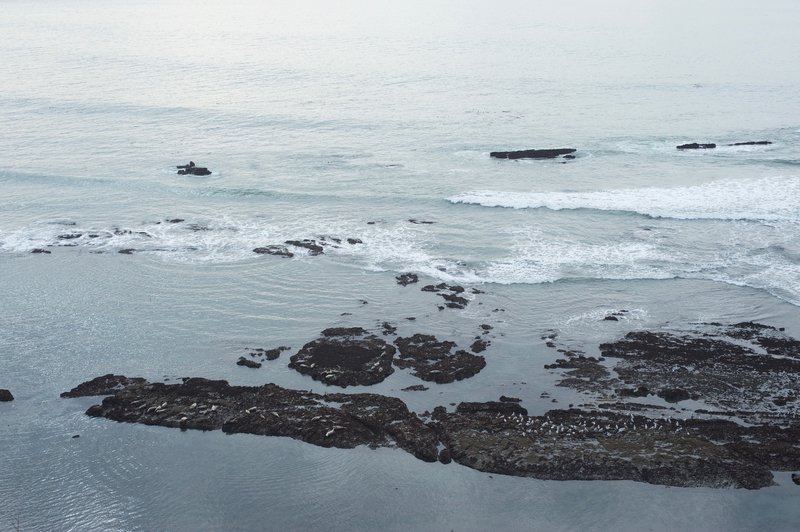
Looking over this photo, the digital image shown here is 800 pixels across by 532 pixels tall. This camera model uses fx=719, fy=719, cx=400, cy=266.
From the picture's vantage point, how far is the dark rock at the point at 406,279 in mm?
28766

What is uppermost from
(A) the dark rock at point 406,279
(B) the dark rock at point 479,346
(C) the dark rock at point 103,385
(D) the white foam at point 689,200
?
(D) the white foam at point 689,200

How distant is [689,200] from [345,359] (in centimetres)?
2330

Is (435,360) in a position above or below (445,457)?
above

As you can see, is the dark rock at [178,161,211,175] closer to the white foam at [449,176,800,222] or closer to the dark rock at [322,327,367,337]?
the white foam at [449,176,800,222]

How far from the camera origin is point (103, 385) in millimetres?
21969

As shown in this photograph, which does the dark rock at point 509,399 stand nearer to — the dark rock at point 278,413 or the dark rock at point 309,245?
the dark rock at point 278,413

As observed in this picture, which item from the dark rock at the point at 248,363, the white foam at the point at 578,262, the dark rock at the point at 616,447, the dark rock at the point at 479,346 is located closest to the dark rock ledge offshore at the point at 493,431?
the dark rock at the point at 616,447

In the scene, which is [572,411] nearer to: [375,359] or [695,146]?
[375,359]

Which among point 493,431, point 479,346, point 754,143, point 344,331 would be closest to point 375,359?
point 344,331

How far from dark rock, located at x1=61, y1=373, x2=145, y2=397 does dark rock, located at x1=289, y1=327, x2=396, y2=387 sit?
5.03 m

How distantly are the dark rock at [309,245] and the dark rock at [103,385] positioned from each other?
1126cm

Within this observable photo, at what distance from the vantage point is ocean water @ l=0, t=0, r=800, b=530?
17.8 m

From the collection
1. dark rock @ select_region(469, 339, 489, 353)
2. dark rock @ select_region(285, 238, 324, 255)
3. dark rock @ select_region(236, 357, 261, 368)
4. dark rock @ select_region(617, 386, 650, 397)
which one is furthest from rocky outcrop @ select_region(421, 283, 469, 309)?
dark rock @ select_region(236, 357, 261, 368)

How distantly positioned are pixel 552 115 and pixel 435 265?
29740 millimetres
